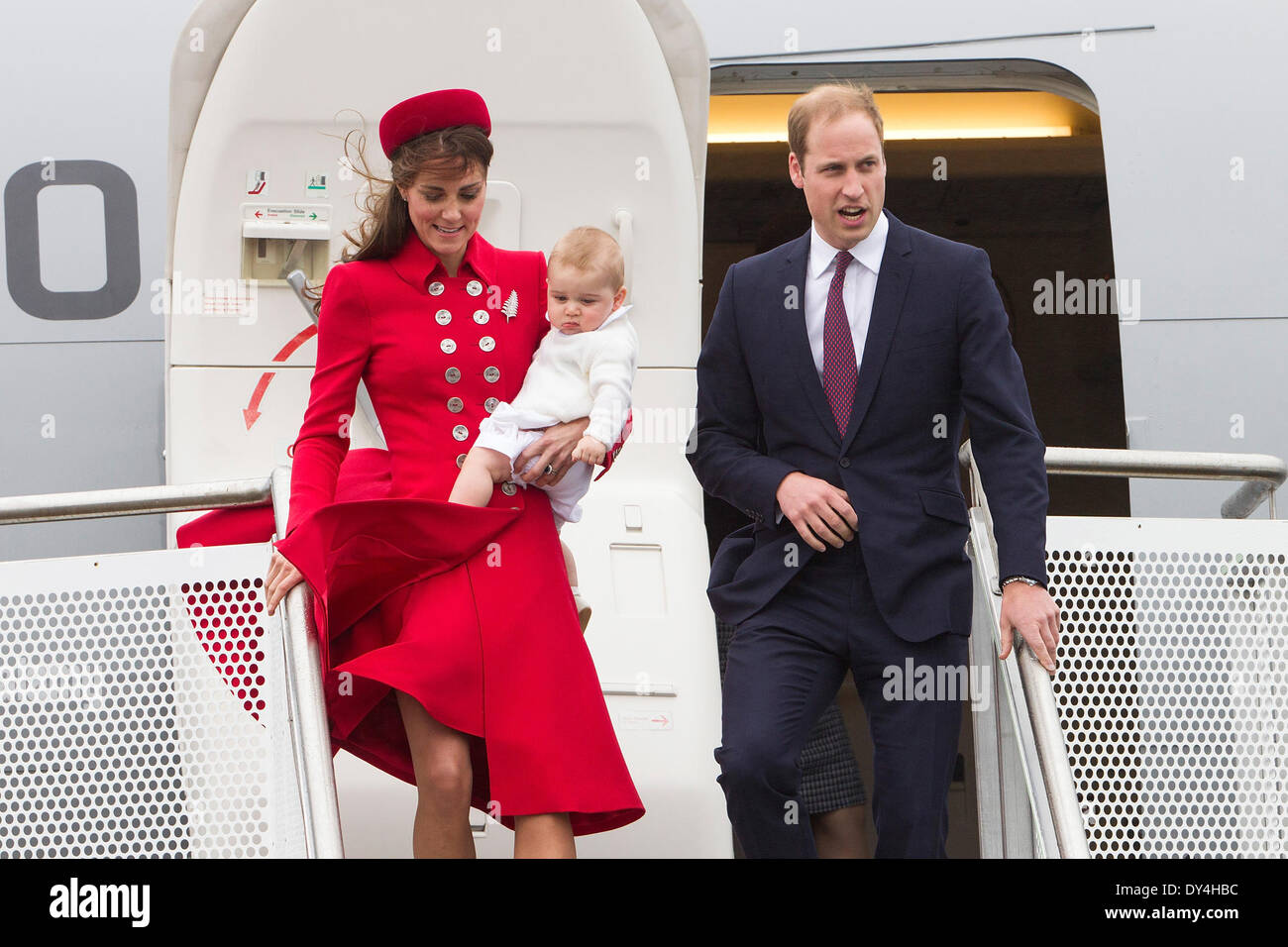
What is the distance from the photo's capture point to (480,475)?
7.73ft

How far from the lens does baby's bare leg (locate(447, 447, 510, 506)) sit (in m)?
2.35

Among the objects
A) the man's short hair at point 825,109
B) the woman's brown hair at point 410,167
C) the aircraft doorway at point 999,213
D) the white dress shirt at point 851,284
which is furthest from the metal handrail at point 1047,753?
the aircraft doorway at point 999,213

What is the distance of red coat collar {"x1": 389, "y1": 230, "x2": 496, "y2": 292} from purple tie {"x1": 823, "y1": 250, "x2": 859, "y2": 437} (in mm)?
586

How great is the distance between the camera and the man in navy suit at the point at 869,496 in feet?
8.17

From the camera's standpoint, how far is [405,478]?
2.43m

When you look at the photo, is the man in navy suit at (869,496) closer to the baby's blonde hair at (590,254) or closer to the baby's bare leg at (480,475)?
the baby's blonde hair at (590,254)

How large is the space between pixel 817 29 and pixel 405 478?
2.75 metres

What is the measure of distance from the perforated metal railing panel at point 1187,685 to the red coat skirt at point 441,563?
0.95 meters

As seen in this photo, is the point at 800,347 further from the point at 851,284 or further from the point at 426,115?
the point at 426,115

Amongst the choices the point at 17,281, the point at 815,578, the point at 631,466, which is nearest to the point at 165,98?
the point at 17,281

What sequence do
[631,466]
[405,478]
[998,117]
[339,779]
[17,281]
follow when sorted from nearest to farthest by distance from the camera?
[405,478] → [339,779] → [631,466] → [17,281] → [998,117]

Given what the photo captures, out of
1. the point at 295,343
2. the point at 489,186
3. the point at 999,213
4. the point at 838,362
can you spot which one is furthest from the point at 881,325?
the point at 999,213

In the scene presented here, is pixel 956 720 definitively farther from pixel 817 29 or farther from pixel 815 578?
pixel 817 29

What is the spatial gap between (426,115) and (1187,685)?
1714 millimetres
